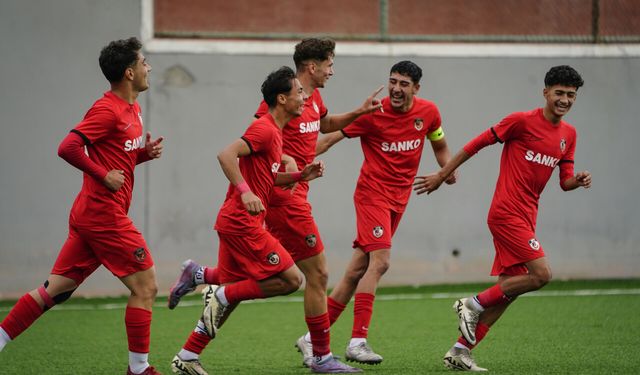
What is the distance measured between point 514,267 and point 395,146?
140cm

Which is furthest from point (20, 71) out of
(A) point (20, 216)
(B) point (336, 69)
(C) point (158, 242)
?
(B) point (336, 69)

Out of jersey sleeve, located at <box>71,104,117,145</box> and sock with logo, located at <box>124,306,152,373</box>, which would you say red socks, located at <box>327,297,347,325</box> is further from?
jersey sleeve, located at <box>71,104,117,145</box>

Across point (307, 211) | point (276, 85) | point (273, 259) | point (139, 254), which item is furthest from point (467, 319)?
point (139, 254)

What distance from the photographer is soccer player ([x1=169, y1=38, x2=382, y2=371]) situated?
23.0ft

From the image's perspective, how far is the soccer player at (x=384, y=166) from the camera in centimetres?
796

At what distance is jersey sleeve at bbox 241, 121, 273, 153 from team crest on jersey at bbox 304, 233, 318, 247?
0.91 m

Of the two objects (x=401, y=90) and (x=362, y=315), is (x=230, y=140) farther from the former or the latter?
(x=362, y=315)

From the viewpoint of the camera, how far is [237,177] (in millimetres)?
6328

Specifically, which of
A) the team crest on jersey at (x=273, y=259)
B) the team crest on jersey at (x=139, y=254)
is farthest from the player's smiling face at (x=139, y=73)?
the team crest on jersey at (x=273, y=259)

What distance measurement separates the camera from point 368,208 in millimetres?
8062

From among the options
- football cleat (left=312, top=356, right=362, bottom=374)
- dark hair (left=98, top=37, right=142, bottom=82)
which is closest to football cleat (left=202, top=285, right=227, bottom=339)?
football cleat (left=312, top=356, right=362, bottom=374)

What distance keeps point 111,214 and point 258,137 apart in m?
0.96

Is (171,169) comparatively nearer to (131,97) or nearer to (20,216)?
(20,216)

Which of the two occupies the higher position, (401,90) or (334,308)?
(401,90)
